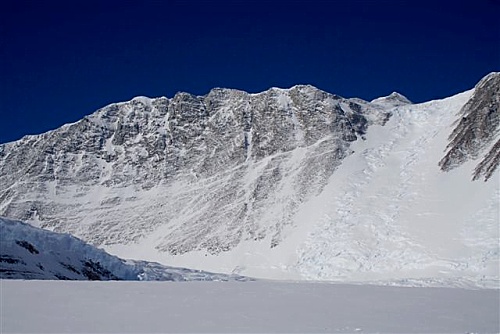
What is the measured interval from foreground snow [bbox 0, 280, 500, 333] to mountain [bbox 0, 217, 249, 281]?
12830 millimetres

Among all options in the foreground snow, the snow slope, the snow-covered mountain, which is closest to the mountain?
the foreground snow

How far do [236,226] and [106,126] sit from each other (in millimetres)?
66885

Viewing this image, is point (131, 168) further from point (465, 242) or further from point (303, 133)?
point (465, 242)

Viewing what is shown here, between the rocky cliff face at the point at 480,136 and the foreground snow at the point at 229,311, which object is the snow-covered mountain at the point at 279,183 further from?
the foreground snow at the point at 229,311

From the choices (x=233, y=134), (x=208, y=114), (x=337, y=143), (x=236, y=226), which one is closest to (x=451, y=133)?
(x=337, y=143)

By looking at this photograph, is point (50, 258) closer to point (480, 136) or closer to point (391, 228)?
point (391, 228)

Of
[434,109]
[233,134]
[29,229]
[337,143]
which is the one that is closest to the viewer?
[29,229]

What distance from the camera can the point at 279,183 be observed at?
96.2 meters

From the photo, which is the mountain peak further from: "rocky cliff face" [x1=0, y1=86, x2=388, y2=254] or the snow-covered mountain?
"rocky cliff face" [x1=0, y1=86, x2=388, y2=254]

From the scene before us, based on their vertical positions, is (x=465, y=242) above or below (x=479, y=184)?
below

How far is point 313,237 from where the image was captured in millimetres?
72812

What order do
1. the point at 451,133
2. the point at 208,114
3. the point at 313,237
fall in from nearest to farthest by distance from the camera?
the point at 313,237
the point at 451,133
the point at 208,114

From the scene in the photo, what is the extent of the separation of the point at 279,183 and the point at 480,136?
3495 cm

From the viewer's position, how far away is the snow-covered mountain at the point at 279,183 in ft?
210
